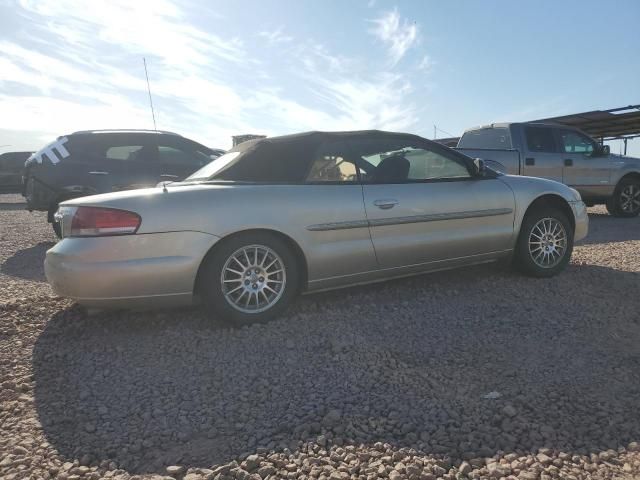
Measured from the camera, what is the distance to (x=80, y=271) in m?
3.14

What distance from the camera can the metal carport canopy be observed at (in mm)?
14145

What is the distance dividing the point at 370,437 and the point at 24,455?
1496mm

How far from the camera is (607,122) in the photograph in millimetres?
15719

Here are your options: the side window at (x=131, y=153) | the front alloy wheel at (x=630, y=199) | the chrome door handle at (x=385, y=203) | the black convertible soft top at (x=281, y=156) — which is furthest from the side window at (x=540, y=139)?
the side window at (x=131, y=153)

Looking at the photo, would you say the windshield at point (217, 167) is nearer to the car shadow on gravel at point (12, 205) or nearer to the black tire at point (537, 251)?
the black tire at point (537, 251)

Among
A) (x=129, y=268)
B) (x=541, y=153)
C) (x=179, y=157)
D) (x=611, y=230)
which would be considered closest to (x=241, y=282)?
(x=129, y=268)

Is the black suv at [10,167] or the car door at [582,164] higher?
the black suv at [10,167]

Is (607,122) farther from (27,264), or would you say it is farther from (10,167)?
(10,167)

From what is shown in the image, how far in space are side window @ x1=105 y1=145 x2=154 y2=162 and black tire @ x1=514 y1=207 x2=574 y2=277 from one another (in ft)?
17.5

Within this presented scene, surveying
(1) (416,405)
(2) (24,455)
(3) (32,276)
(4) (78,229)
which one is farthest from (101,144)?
(1) (416,405)

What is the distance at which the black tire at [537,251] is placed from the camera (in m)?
4.57

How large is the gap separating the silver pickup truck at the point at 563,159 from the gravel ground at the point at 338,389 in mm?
4890

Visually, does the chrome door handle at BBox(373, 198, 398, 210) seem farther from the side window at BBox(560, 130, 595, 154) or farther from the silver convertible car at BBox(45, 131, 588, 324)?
the side window at BBox(560, 130, 595, 154)

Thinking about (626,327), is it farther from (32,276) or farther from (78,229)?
(32,276)
